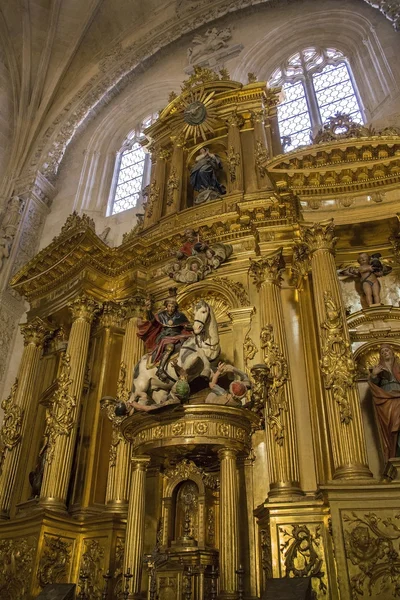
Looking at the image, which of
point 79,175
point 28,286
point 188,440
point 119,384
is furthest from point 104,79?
point 188,440

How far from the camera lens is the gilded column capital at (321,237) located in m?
8.48

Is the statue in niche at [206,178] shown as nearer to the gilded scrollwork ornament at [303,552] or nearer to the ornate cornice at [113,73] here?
the ornate cornice at [113,73]

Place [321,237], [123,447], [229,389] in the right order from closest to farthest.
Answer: [229,389] < [321,237] < [123,447]

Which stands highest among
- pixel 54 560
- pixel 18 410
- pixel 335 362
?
pixel 18 410

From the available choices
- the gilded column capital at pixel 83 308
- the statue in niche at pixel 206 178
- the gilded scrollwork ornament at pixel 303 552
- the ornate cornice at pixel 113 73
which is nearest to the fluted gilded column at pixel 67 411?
the gilded column capital at pixel 83 308

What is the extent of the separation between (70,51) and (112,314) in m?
12.9

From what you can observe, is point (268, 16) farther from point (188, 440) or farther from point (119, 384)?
point (188, 440)

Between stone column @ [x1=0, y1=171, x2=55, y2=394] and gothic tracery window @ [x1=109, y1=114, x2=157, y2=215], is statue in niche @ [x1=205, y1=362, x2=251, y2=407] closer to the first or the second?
stone column @ [x1=0, y1=171, x2=55, y2=394]

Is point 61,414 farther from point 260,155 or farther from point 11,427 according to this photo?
point 260,155

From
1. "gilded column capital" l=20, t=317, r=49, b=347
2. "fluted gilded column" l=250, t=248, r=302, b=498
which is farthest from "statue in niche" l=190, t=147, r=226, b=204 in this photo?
"gilded column capital" l=20, t=317, r=49, b=347

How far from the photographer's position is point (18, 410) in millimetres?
10195

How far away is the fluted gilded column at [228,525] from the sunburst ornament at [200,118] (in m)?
8.45

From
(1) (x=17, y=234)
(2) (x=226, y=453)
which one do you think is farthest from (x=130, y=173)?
(2) (x=226, y=453)

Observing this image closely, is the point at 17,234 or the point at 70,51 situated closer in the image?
the point at 17,234
